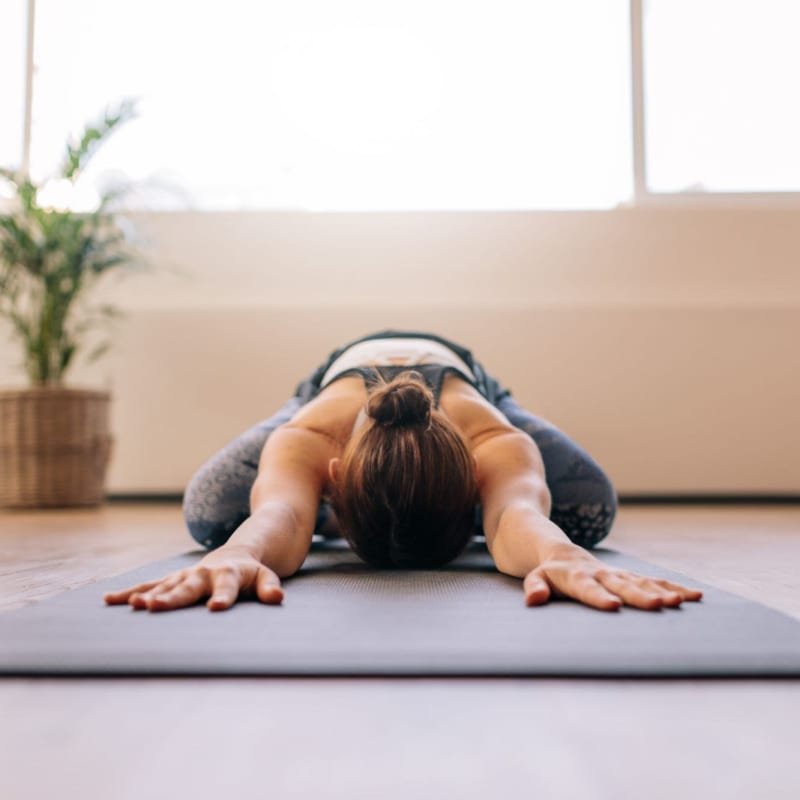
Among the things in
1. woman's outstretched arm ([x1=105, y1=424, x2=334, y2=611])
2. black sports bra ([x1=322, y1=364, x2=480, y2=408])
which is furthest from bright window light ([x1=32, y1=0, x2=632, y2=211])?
woman's outstretched arm ([x1=105, y1=424, x2=334, y2=611])

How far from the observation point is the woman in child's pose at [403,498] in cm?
100

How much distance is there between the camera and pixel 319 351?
3068 mm

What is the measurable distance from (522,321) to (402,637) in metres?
2.33

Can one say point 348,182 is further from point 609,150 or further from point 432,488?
point 432,488

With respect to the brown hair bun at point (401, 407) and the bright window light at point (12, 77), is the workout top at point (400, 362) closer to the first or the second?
the brown hair bun at point (401, 407)

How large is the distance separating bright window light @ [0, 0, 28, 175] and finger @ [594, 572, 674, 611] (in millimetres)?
3344

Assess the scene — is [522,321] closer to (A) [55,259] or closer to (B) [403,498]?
(A) [55,259]

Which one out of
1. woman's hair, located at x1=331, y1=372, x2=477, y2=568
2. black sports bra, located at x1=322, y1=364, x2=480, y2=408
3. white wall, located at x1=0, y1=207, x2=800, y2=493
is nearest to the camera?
woman's hair, located at x1=331, y1=372, x2=477, y2=568

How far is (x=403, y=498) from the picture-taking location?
1.15 m

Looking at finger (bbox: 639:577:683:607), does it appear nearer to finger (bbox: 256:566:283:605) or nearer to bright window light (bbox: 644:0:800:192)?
finger (bbox: 256:566:283:605)

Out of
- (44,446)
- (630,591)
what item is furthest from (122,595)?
(44,446)

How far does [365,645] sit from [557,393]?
2341 millimetres

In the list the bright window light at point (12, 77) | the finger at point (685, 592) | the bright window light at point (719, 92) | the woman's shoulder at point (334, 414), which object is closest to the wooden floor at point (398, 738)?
the finger at point (685, 592)

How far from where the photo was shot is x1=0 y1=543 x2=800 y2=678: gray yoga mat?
28.6 inches
